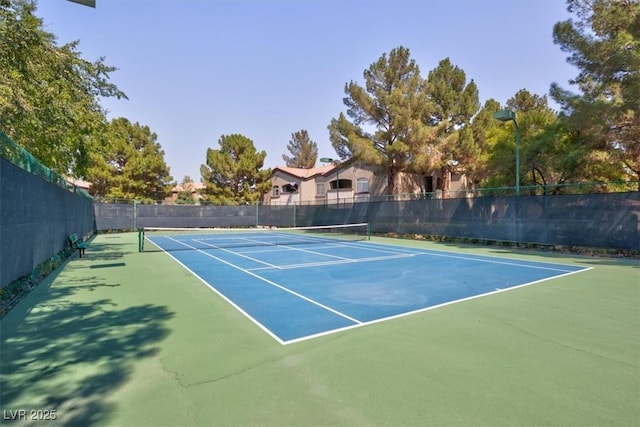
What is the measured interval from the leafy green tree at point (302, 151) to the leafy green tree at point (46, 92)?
5843 centimetres

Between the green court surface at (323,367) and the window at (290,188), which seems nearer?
the green court surface at (323,367)

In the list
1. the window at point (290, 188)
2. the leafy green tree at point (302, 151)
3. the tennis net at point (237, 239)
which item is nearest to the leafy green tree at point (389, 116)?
the tennis net at point (237, 239)

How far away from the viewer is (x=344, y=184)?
113 ft

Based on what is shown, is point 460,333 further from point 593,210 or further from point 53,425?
point 593,210

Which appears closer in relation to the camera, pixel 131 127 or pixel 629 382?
pixel 629 382

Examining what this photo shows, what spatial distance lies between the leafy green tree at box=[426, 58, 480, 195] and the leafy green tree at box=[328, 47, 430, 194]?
1.62 metres

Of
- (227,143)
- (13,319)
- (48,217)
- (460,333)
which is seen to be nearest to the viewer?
(460,333)

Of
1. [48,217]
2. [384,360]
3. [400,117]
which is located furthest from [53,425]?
[400,117]

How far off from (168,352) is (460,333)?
3.47m

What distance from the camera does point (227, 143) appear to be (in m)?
36.9

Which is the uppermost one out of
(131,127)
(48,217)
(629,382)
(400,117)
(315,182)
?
(131,127)

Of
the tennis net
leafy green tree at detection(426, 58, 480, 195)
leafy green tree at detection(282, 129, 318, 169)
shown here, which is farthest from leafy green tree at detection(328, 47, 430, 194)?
leafy green tree at detection(282, 129, 318, 169)

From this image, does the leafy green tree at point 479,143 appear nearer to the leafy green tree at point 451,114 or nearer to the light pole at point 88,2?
the leafy green tree at point 451,114

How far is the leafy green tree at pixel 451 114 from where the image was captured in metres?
23.3
